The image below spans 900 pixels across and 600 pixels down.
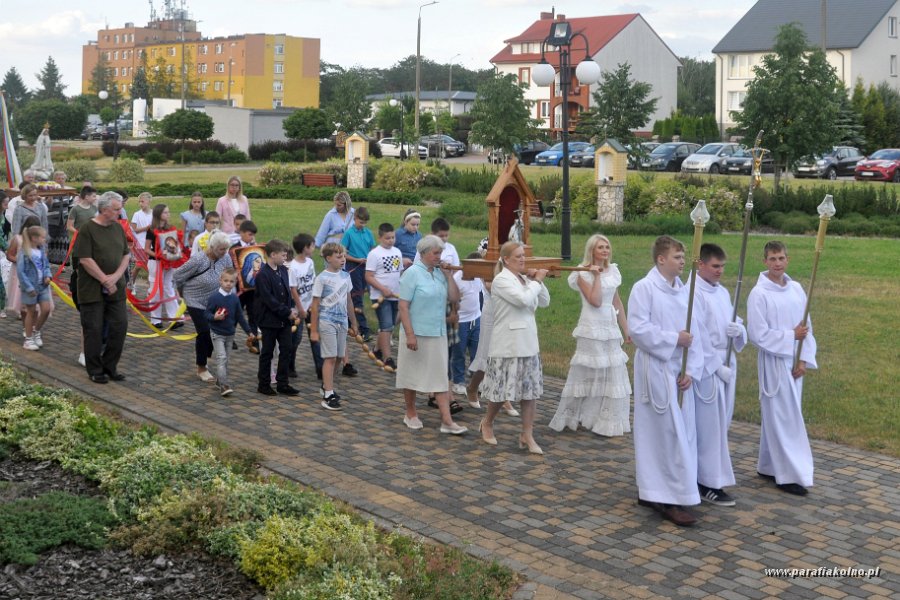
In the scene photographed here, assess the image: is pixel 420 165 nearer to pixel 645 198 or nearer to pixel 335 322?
pixel 645 198

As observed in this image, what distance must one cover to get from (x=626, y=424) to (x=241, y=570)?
472cm

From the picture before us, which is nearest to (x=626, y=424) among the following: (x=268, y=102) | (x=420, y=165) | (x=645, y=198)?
(x=645, y=198)

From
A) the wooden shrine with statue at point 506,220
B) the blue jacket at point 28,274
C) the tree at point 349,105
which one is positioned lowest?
the blue jacket at point 28,274

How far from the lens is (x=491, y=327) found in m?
10.4

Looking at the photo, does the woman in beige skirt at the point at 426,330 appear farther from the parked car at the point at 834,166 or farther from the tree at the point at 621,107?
the parked car at the point at 834,166

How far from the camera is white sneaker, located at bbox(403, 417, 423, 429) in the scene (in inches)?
398

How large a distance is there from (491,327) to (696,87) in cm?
9188

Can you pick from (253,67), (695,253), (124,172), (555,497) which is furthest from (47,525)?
(253,67)

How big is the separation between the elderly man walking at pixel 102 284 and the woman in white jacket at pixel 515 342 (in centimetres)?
434

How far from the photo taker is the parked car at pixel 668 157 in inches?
1964

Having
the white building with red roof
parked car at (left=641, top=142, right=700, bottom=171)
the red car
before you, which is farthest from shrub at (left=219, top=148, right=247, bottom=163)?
the red car

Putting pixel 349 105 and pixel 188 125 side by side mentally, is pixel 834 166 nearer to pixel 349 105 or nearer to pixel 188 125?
pixel 349 105

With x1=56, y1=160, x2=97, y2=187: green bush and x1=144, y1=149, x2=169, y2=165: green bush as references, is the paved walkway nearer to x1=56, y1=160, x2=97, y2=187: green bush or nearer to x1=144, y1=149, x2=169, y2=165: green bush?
x1=56, y1=160, x2=97, y2=187: green bush

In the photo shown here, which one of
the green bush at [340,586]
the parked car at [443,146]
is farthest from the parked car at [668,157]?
the green bush at [340,586]
